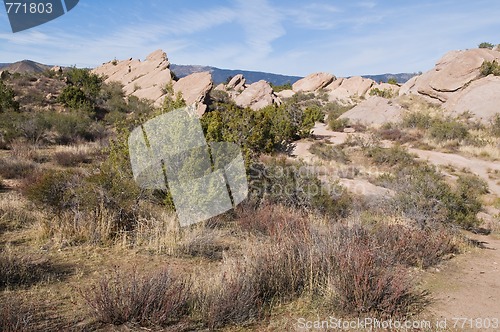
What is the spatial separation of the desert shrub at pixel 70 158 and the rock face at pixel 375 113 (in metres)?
19.5

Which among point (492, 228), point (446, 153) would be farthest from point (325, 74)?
point (492, 228)

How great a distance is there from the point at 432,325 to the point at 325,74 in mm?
57357

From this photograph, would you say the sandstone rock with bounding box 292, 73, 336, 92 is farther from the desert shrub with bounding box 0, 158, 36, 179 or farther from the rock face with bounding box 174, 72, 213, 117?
the desert shrub with bounding box 0, 158, 36, 179

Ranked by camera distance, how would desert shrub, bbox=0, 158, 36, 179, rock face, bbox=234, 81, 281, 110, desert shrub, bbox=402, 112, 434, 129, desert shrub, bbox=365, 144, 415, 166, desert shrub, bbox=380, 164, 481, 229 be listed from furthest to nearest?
1. rock face, bbox=234, 81, 281, 110
2. desert shrub, bbox=402, 112, 434, 129
3. desert shrub, bbox=365, 144, 415, 166
4. desert shrub, bbox=0, 158, 36, 179
5. desert shrub, bbox=380, 164, 481, 229

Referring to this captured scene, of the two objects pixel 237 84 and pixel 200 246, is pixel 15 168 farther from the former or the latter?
pixel 237 84

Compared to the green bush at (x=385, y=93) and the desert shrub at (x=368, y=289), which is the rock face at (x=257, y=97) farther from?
the desert shrub at (x=368, y=289)

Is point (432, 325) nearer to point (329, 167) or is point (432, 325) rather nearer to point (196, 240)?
point (196, 240)

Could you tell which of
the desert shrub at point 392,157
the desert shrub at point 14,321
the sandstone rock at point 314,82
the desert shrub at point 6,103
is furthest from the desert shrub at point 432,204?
the sandstone rock at point 314,82

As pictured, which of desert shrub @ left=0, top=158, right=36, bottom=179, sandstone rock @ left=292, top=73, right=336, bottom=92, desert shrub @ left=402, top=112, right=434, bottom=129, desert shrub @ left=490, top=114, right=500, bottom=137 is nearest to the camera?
desert shrub @ left=0, top=158, right=36, bottom=179

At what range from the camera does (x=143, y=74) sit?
1426 inches

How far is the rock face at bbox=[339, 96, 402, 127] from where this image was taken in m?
26.9

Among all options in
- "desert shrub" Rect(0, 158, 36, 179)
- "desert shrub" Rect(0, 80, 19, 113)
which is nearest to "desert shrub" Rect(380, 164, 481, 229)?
"desert shrub" Rect(0, 158, 36, 179)

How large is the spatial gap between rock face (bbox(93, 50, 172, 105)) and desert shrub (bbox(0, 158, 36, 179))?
53.9ft

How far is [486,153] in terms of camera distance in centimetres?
1839
